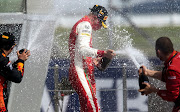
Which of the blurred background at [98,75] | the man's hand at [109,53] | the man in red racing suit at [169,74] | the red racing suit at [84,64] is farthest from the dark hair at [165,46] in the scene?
the blurred background at [98,75]

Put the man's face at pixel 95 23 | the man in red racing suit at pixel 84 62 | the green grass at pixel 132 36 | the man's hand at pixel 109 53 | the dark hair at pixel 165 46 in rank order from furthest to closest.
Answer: the green grass at pixel 132 36 → the man's face at pixel 95 23 → the man in red racing suit at pixel 84 62 → the man's hand at pixel 109 53 → the dark hair at pixel 165 46

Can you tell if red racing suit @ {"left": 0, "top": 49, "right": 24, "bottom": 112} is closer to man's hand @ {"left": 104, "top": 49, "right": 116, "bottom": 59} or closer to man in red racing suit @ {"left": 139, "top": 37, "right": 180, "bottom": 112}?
man's hand @ {"left": 104, "top": 49, "right": 116, "bottom": 59}

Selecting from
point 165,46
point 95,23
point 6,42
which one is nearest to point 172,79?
point 165,46

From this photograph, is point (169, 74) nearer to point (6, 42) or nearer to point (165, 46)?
point (165, 46)

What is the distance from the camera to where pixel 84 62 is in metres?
3.94

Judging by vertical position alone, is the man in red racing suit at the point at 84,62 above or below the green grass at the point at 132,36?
below

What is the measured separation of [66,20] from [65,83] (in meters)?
3.65

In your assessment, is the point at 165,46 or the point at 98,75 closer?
the point at 165,46

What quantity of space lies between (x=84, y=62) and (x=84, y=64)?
24 mm

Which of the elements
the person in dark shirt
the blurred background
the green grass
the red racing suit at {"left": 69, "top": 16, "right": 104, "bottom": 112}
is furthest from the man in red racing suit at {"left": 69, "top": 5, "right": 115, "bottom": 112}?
the green grass

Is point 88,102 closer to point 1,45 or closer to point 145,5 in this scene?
point 1,45

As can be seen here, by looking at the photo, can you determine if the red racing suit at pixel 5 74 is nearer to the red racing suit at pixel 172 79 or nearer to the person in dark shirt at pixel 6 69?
the person in dark shirt at pixel 6 69

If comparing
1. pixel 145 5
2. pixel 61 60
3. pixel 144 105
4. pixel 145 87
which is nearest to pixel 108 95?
pixel 144 105

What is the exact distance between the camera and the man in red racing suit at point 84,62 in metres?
3.79
